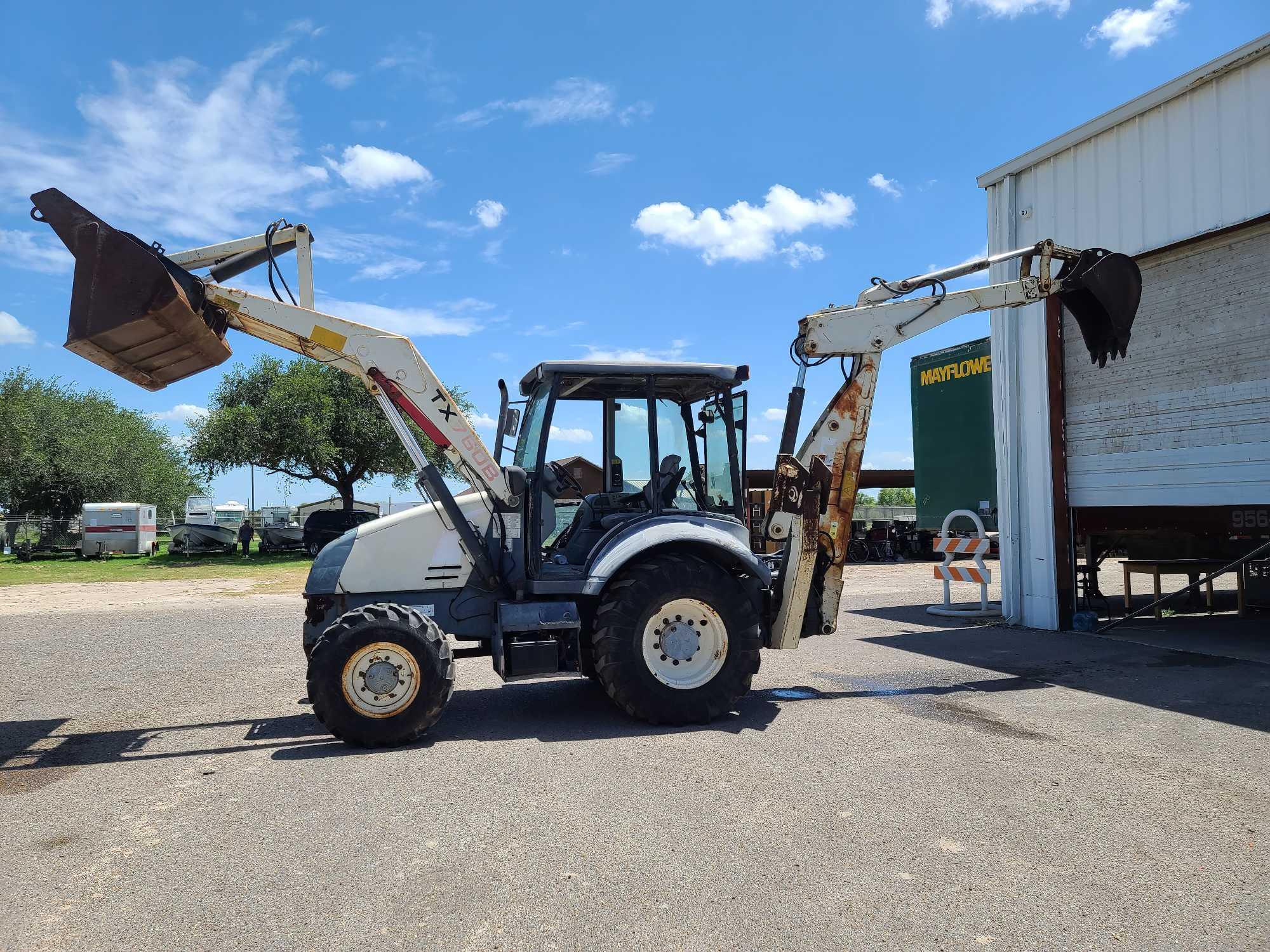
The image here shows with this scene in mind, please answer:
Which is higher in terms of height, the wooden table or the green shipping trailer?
the green shipping trailer

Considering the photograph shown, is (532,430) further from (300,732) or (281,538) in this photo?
(281,538)

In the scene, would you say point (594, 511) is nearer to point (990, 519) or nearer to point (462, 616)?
point (462, 616)

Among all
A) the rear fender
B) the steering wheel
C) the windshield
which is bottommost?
the rear fender

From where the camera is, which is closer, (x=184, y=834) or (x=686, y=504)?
(x=184, y=834)

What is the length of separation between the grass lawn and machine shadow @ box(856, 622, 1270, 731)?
1694 centimetres

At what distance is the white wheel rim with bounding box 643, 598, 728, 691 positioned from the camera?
20.0 feet

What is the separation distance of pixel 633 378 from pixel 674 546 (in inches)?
52.5

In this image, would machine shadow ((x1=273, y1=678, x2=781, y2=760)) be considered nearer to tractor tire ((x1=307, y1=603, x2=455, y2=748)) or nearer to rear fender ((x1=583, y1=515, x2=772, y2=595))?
tractor tire ((x1=307, y1=603, x2=455, y2=748))

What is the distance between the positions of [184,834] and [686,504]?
3923 mm

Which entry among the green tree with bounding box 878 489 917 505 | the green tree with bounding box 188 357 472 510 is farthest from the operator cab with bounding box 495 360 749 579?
the green tree with bounding box 878 489 917 505

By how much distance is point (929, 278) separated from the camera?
7434mm

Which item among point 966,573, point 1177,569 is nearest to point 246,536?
point 966,573

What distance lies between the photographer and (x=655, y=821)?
4.19 m

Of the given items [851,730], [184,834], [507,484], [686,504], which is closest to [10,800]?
[184,834]
